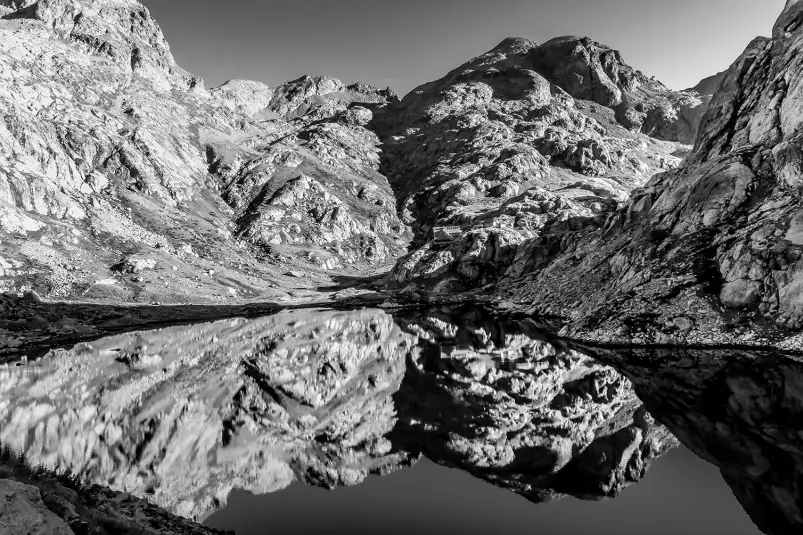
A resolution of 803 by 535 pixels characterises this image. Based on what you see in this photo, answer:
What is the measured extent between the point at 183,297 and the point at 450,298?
318 feet

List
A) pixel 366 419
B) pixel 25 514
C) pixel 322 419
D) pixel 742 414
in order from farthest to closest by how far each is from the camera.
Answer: pixel 322 419 < pixel 366 419 < pixel 742 414 < pixel 25 514

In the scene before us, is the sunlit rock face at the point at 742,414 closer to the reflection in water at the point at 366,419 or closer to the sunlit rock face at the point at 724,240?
the reflection in water at the point at 366,419

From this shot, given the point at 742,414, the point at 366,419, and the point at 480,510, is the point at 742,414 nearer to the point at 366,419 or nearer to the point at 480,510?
Result: the point at 480,510

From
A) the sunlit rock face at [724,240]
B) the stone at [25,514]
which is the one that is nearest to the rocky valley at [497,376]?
the stone at [25,514]

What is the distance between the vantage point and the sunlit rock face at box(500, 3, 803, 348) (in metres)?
56.2

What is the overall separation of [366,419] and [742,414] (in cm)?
2770

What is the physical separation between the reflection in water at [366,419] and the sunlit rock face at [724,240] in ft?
33.2

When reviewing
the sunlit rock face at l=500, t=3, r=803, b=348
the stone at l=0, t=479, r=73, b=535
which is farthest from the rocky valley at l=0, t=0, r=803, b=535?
the sunlit rock face at l=500, t=3, r=803, b=348

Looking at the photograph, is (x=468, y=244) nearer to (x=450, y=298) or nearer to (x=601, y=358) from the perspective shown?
(x=450, y=298)

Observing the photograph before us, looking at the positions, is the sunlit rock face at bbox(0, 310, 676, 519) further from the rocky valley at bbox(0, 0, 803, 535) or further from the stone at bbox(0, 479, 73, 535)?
the stone at bbox(0, 479, 73, 535)

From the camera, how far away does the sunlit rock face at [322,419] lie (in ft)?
84.9

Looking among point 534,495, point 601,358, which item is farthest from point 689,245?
point 534,495

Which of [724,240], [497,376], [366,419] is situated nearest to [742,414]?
[497,376]

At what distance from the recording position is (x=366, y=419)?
1502 inches
